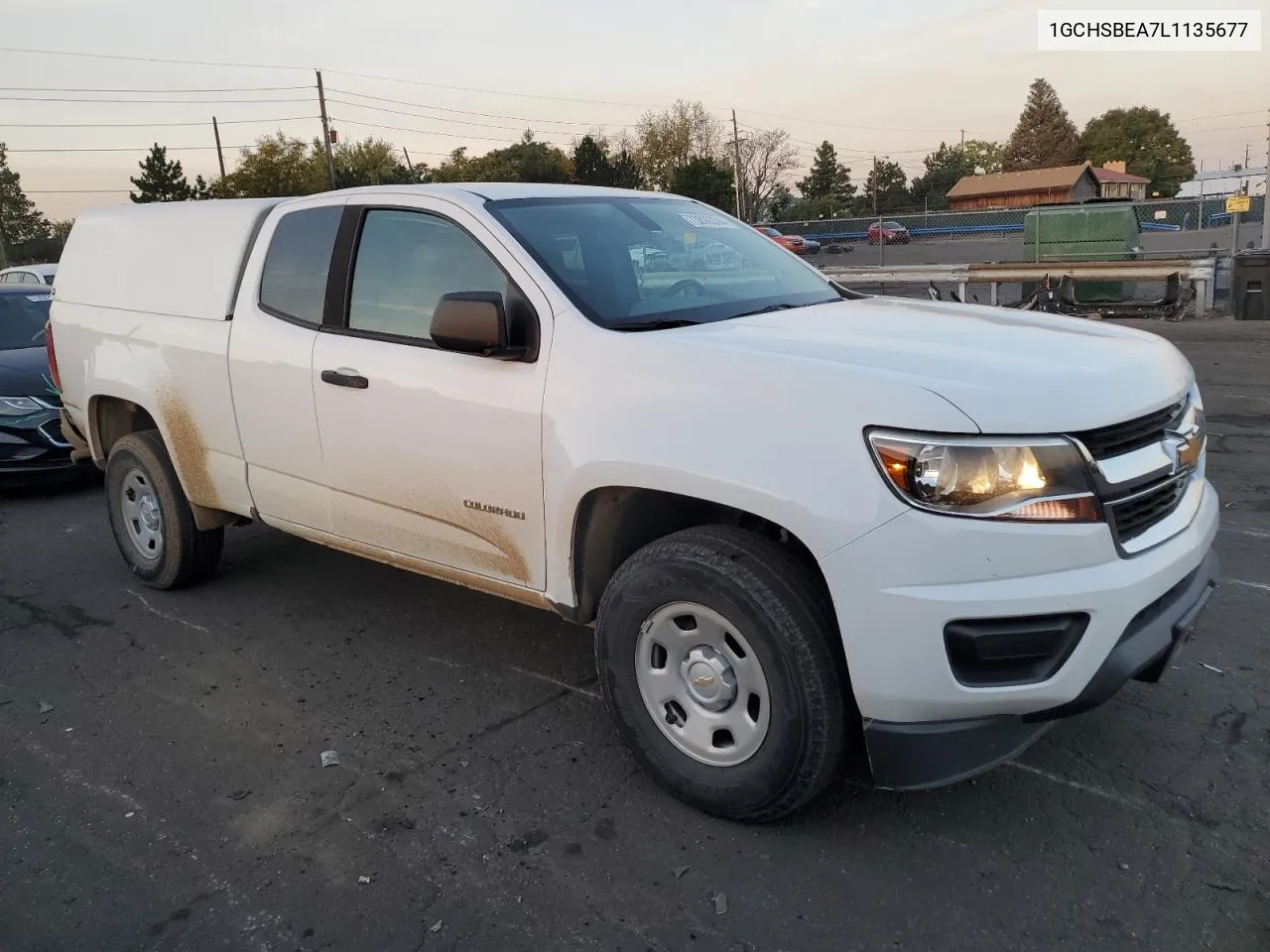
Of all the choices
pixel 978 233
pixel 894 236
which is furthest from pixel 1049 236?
pixel 978 233

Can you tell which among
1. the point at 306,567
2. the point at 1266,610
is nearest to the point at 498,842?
the point at 306,567

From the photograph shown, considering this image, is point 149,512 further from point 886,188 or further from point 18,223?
point 886,188

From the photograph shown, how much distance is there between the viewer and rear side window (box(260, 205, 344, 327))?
4250 millimetres

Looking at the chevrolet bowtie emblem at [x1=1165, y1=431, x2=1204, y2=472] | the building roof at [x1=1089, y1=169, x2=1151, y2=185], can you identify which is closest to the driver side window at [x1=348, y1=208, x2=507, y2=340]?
the chevrolet bowtie emblem at [x1=1165, y1=431, x2=1204, y2=472]

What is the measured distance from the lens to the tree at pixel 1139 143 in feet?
327

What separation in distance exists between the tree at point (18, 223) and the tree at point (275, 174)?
12.3m

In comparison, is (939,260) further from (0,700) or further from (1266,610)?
(0,700)

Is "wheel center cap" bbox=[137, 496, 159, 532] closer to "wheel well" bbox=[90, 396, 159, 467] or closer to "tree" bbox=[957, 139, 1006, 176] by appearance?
"wheel well" bbox=[90, 396, 159, 467]

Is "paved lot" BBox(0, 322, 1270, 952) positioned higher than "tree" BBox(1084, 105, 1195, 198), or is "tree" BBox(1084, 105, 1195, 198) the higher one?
"tree" BBox(1084, 105, 1195, 198)

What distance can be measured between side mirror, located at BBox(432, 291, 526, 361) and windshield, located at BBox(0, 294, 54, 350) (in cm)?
708

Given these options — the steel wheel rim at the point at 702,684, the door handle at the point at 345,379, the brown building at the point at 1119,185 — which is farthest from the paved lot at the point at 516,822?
the brown building at the point at 1119,185

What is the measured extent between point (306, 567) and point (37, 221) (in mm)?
85464

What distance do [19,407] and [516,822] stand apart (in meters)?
6.49

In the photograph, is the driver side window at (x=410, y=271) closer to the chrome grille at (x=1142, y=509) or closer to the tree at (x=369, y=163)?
the chrome grille at (x=1142, y=509)
